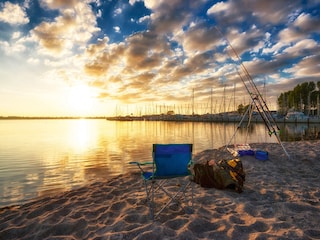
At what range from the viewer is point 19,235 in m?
3.73

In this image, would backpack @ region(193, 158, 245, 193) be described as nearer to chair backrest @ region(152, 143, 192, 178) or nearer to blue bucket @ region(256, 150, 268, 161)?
chair backrest @ region(152, 143, 192, 178)

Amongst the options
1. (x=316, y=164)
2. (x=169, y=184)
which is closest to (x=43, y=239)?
(x=169, y=184)

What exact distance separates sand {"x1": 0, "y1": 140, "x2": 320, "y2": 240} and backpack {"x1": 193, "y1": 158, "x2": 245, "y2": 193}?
0.23 meters

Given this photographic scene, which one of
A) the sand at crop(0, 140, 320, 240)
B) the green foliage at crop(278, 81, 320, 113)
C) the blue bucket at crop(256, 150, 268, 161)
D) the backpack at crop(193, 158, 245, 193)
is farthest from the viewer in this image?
the green foliage at crop(278, 81, 320, 113)

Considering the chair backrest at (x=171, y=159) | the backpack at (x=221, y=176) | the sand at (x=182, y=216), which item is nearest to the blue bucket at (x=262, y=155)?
the sand at (x=182, y=216)

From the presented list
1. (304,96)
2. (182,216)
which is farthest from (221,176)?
(304,96)

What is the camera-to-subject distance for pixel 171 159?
166 inches

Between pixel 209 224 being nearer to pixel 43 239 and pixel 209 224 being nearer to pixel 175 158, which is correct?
pixel 175 158

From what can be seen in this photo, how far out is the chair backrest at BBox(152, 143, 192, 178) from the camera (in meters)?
4.16

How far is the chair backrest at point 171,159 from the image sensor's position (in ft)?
13.6

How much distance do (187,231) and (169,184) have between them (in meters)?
2.80

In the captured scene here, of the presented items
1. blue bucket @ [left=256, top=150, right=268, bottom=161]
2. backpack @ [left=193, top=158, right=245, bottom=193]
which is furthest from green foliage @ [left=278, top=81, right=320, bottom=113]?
backpack @ [left=193, top=158, right=245, bottom=193]

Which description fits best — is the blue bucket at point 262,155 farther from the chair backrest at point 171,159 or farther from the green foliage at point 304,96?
the green foliage at point 304,96

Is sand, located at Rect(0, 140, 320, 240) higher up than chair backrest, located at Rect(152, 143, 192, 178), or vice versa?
chair backrest, located at Rect(152, 143, 192, 178)
